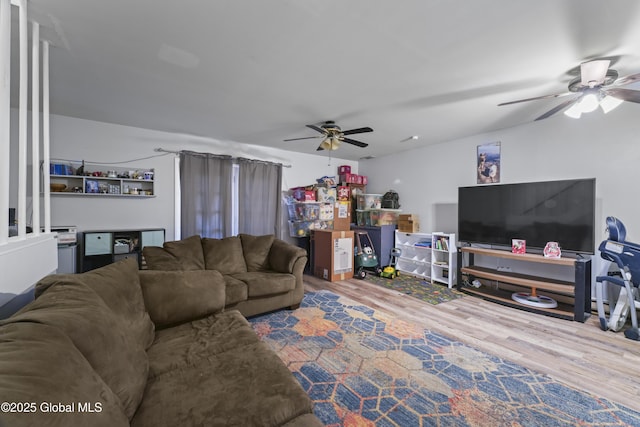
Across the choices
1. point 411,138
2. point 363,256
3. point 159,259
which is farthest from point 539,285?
point 159,259

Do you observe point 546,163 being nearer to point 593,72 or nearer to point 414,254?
point 593,72

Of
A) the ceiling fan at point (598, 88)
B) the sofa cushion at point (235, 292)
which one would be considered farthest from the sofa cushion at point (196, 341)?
the ceiling fan at point (598, 88)

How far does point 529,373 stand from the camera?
6.39 ft

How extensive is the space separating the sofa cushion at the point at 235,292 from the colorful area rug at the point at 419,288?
2373mm

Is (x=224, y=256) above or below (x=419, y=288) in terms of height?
above

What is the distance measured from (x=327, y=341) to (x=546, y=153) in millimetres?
3778

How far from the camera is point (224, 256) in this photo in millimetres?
3234

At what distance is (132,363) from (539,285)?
3.98m

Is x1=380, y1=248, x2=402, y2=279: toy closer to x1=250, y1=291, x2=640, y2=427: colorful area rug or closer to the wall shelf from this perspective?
x1=250, y1=291, x2=640, y2=427: colorful area rug

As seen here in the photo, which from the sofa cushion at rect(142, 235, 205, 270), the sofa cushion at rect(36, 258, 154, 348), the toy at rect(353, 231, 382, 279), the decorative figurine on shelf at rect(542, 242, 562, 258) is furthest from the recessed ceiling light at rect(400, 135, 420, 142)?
the sofa cushion at rect(36, 258, 154, 348)

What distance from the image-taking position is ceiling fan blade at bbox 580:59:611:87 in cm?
196

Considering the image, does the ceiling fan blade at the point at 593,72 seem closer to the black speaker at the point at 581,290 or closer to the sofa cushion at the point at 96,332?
the black speaker at the point at 581,290

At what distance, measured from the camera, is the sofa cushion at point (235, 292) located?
2611 mm

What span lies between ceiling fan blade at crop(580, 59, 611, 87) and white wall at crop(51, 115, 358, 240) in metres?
4.52
